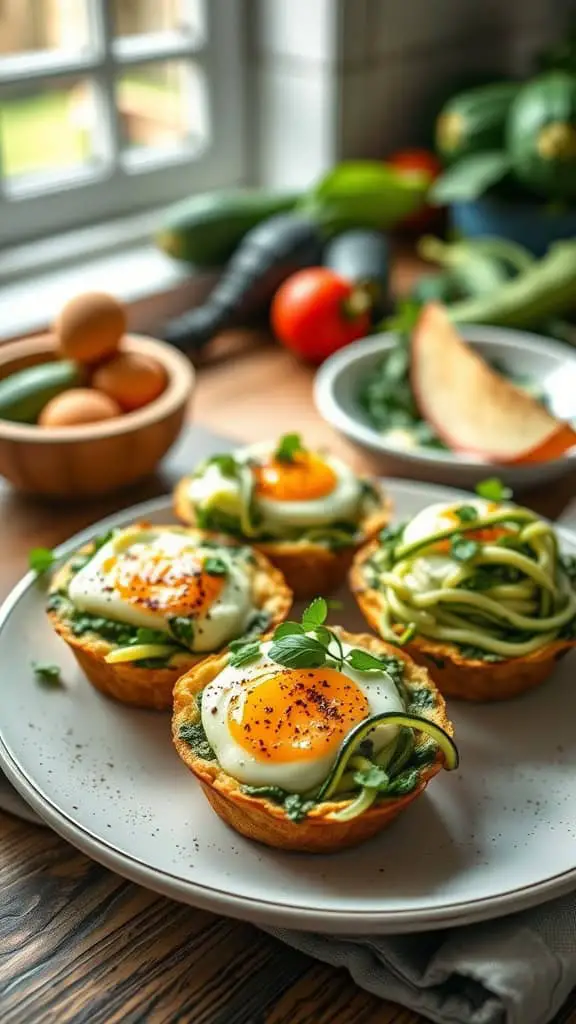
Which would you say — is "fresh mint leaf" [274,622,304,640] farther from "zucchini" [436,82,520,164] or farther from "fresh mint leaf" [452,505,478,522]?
"zucchini" [436,82,520,164]

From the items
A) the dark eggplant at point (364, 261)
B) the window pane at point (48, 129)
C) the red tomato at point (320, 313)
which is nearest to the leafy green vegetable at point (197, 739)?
the red tomato at point (320, 313)

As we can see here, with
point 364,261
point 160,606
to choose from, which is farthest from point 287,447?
point 364,261

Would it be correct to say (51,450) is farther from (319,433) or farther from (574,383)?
(574,383)

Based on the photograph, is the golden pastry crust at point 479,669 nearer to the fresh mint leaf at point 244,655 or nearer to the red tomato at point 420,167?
the fresh mint leaf at point 244,655

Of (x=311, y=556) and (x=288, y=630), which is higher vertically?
(x=288, y=630)

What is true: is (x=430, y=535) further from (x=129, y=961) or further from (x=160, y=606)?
(x=129, y=961)

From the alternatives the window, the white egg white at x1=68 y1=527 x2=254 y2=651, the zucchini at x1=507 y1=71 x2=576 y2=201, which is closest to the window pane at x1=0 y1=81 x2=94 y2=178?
the window
